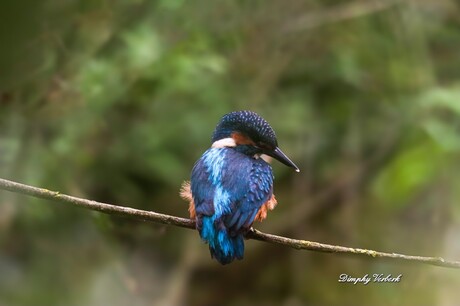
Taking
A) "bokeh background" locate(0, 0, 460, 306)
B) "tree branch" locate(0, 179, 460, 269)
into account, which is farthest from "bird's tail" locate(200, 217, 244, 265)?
"bokeh background" locate(0, 0, 460, 306)

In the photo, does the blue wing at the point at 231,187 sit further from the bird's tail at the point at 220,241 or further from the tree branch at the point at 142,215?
the tree branch at the point at 142,215

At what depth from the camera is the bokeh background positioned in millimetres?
4863

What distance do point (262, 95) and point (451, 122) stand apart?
147 cm

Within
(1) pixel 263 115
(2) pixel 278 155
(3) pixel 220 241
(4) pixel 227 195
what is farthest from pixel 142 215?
(1) pixel 263 115

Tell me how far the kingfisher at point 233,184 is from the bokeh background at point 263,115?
173cm

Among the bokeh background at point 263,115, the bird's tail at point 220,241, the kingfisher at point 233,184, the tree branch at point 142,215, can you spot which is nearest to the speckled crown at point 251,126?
the kingfisher at point 233,184

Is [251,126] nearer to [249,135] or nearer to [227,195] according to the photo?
[249,135]

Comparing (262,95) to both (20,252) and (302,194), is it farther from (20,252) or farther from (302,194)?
(20,252)

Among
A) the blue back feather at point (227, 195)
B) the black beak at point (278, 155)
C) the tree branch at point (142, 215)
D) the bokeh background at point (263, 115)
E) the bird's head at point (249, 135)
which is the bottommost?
the tree branch at point (142, 215)

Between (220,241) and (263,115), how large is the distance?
3209mm

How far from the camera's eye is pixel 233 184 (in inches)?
108

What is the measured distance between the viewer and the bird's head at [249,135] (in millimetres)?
2760

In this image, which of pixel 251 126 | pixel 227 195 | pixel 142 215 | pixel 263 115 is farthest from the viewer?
pixel 263 115

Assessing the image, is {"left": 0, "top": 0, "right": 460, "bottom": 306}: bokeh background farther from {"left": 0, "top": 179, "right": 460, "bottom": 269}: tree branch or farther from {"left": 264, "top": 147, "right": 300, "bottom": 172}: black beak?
{"left": 0, "top": 179, "right": 460, "bottom": 269}: tree branch
